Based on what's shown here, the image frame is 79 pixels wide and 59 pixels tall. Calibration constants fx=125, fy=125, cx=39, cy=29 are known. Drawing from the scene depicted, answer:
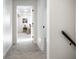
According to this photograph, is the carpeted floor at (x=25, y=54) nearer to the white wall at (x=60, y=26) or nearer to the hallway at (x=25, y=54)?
the hallway at (x=25, y=54)

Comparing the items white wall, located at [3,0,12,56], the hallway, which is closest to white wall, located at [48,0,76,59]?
the hallway

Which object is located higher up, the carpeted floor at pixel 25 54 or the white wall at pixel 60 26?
the white wall at pixel 60 26

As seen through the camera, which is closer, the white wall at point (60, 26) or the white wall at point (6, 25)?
the white wall at point (60, 26)

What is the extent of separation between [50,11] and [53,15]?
0.12 m

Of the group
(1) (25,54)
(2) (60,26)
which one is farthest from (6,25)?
(2) (60,26)

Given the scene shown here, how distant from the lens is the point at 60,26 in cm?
306

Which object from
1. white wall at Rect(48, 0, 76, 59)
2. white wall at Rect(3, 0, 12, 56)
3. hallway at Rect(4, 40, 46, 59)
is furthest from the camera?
hallway at Rect(4, 40, 46, 59)

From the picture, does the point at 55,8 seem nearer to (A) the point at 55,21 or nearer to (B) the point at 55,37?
(A) the point at 55,21

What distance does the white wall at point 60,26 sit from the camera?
3.03 metres

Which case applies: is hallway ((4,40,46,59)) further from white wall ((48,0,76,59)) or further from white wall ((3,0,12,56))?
white wall ((48,0,76,59))

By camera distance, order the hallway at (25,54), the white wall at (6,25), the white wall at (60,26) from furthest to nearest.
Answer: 1. the hallway at (25,54)
2. the white wall at (6,25)
3. the white wall at (60,26)

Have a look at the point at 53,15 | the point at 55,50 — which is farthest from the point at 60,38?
the point at 53,15

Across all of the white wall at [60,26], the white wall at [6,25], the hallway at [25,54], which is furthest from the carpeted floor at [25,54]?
the white wall at [60,26]

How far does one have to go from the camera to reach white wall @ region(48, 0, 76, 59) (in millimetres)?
3029
